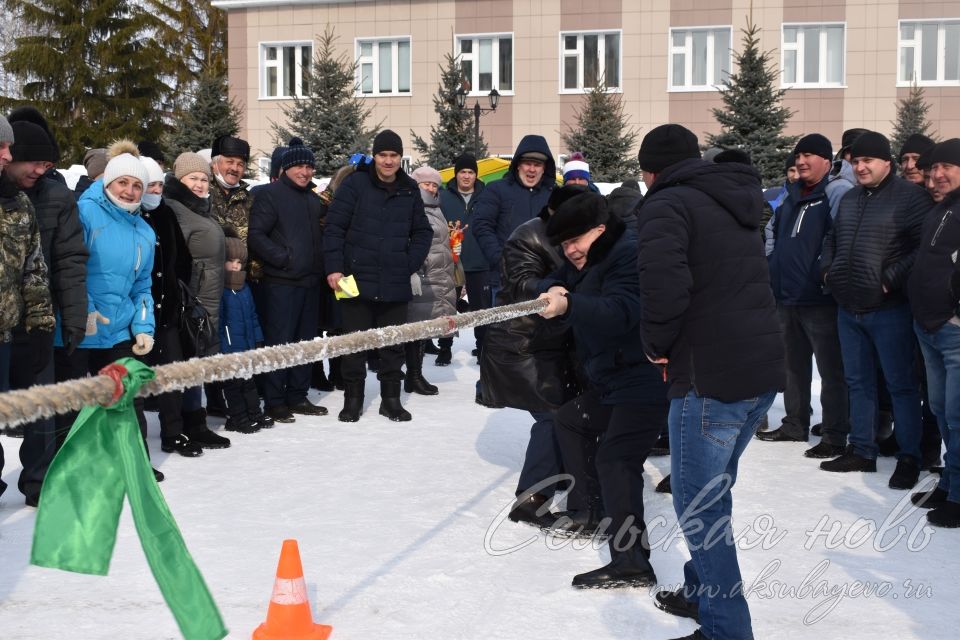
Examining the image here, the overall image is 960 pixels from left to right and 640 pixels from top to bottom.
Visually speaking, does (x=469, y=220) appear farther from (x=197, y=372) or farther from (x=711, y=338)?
(x=197, y=372)

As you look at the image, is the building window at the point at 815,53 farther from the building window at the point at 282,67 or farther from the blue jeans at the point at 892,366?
the blue jeans at the point at 892,366

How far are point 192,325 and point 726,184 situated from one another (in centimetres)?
428

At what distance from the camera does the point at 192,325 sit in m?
6.79

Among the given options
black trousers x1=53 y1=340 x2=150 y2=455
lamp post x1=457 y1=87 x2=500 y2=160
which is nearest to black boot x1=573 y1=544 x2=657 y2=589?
black trousers x1=53 y1=340 x2=150 y2=455

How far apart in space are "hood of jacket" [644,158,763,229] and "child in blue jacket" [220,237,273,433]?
449 centimetres

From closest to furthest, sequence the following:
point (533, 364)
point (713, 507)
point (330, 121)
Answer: point (713, 507), point (533, 364), point (330, 121)

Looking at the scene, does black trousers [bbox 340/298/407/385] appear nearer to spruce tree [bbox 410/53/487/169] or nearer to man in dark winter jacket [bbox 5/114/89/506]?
man in dark winter jacket [bbox 5/114/89/506]

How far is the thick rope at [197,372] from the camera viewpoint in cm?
198

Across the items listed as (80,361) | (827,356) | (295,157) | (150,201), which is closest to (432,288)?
(295,157)

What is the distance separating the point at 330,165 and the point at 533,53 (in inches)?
258

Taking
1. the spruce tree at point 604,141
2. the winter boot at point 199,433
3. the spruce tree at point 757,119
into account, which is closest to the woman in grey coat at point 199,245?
the winter boot at point 199,433

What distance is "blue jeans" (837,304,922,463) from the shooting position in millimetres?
6207

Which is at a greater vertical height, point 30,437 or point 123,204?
point 123,204

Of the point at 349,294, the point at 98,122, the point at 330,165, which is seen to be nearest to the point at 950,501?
the point at 349,294
